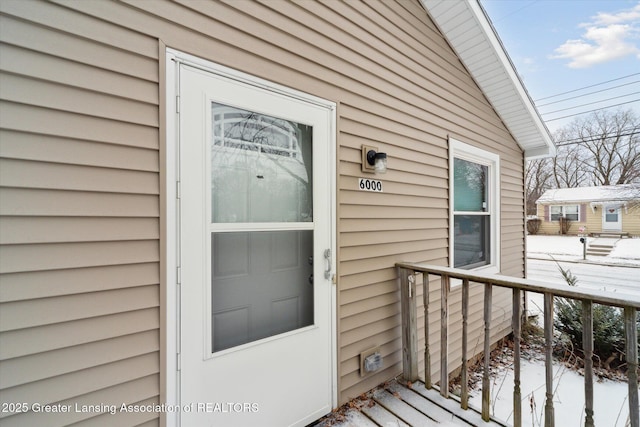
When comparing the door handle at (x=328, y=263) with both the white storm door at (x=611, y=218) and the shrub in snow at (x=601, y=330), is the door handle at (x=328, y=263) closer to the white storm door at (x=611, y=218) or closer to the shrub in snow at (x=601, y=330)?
the shrub in snow at (x=601, y=330)

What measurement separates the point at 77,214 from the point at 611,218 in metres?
23.9

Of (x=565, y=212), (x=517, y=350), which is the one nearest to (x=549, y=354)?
(x=517, y=350)

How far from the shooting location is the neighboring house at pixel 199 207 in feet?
3.73

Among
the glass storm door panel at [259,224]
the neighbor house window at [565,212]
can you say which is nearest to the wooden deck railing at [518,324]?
the glass storm door panel at [259,224]

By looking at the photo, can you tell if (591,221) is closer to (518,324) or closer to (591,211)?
(591,211)

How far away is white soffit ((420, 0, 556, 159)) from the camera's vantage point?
10.2ft

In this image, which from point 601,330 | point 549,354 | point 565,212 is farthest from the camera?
point 565,212

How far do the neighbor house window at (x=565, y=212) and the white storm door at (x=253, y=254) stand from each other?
2298cm

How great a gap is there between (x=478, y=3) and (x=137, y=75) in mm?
3386

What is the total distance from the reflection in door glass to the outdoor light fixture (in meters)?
0.55

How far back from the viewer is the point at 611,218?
16875mm

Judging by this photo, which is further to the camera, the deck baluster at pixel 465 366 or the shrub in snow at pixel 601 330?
the shrub in snow at pixel 601 330

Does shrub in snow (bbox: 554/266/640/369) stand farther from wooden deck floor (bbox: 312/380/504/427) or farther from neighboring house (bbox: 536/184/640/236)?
neighboring house (bbox: 536/184/640/236)

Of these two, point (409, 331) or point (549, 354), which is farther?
point (409, 331)
